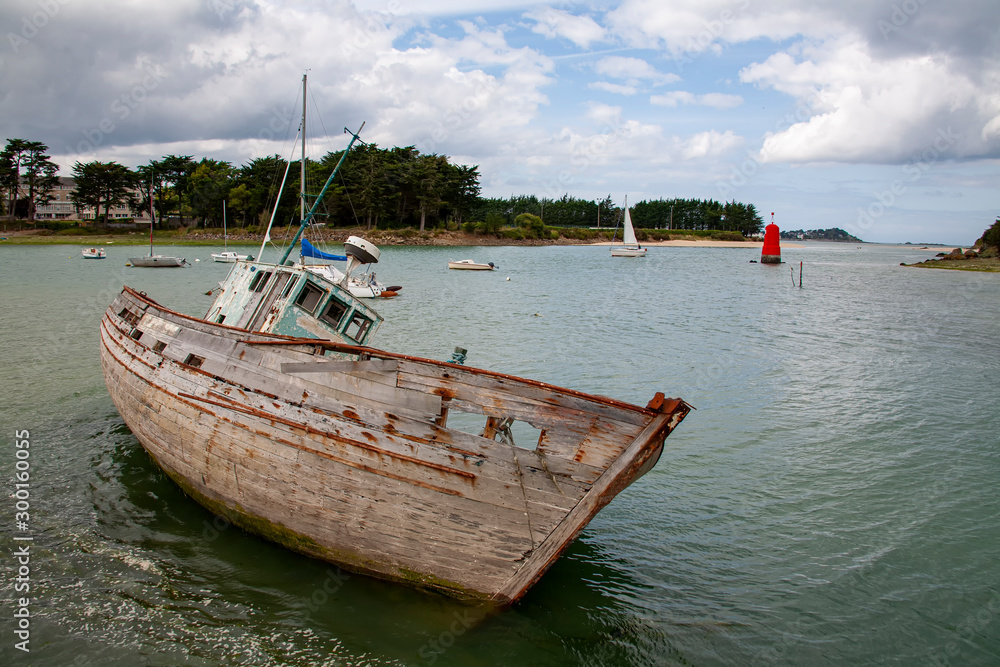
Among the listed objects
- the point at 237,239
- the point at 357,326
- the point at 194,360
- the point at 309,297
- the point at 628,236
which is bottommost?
the point at 194,360

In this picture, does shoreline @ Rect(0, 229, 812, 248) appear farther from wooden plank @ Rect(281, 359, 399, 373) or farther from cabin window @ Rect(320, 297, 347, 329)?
wooden plank @ Rect(281, 359, 399, 373)

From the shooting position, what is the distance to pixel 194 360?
8.75 meters

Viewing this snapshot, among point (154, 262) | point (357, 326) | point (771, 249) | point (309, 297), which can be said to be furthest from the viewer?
point (771, 249)

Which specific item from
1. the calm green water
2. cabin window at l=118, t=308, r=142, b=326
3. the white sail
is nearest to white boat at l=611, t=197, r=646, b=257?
the white sail

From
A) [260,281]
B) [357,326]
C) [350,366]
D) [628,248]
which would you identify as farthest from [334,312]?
[628,248]

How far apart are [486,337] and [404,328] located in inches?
151

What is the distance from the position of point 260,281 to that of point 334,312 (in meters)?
1.41

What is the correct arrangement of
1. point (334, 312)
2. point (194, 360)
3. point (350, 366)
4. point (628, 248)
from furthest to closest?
point (628, 248), point (334, 312), point (194, 360), point (350, 366)

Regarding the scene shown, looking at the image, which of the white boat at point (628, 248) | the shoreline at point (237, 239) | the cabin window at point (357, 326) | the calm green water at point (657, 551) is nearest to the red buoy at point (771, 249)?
the white boat at point (628, 248)

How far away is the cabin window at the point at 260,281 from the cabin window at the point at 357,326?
60.6 inches

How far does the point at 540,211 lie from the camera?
164 meters

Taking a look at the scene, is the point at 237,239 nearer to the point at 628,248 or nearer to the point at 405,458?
the point at 628,248

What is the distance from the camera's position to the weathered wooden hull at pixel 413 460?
6301 mm

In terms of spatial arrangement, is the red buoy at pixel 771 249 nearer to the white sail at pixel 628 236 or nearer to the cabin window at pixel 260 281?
the white sail at pixel 628 236
